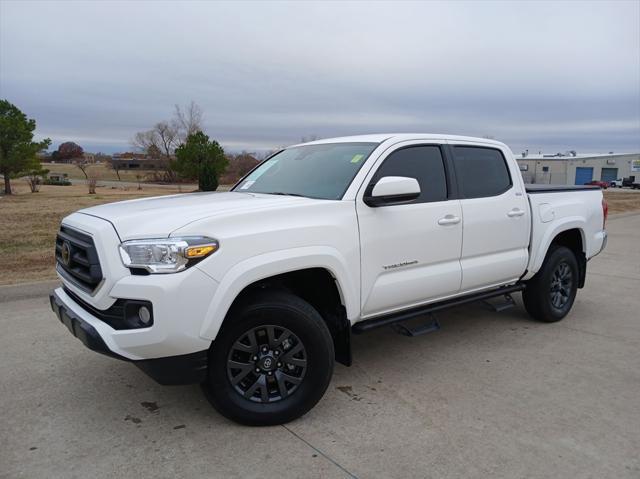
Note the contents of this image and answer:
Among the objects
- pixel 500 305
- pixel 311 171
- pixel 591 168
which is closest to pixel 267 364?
pixel 311 171

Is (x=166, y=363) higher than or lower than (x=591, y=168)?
higher

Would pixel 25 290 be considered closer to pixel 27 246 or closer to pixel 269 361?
pixel 27 246

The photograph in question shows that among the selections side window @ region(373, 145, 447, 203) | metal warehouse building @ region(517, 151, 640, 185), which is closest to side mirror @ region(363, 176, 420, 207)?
side window @ region(373, 145, 447, 203)

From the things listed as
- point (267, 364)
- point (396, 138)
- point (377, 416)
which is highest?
point (396, 138)

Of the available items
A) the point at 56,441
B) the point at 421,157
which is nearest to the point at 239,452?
the point at 56,441

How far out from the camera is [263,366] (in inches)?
134

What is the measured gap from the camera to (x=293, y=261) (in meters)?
3.34

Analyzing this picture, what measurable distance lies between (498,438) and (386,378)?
1.11 meters

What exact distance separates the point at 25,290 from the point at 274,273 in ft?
16.0

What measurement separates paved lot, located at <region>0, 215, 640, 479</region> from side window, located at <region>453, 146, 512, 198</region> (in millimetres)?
1452

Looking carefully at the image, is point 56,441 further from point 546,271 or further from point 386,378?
point 546,271

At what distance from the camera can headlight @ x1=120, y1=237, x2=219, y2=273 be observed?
2.96 m

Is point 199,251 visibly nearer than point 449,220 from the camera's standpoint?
Yes

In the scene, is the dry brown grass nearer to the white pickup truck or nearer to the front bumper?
the white pickup truck
